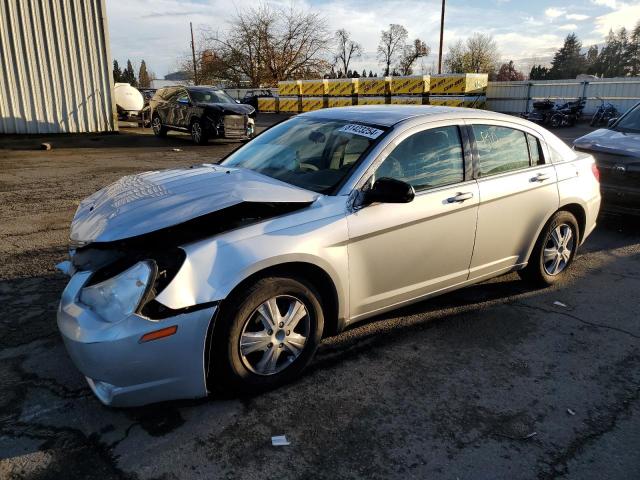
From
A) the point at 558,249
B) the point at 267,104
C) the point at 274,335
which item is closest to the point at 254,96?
the point at 267,104

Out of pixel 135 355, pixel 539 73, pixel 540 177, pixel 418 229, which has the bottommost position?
pixel 135 355

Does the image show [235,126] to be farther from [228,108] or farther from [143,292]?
[143,292]

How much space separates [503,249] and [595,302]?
1.09 metres

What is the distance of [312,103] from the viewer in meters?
32.2

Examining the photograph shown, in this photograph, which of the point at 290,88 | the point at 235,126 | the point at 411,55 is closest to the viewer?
the point at 235,126

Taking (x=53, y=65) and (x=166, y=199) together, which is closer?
(x=166, y=199)

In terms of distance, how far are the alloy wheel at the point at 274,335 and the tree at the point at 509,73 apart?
9112cm

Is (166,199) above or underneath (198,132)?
above

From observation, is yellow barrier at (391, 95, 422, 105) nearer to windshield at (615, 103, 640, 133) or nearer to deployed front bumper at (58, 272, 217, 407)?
windshield at (615, 103, 640, 133)

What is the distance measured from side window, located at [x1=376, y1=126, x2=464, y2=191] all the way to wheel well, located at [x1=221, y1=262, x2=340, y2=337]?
0.81 m

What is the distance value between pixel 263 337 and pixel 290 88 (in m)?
32.5

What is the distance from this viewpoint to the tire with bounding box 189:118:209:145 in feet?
50.7

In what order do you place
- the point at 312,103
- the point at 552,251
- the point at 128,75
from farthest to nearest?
1. the point at 128,75
2. the point at 312,103
3. the point at 552,251

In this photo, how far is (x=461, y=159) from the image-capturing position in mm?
3791
